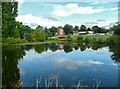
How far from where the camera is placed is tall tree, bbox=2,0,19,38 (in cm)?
2470

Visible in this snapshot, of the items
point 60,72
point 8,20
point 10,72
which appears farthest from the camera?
point 8,20

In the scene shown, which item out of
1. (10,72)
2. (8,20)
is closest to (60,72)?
(10,72)

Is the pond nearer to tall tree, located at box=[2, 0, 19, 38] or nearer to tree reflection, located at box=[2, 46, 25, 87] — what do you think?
tree reflection, located at box=[2, 46, 25, 87]

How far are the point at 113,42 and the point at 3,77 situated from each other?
1143 inches

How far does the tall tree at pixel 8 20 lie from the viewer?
81.0 ft

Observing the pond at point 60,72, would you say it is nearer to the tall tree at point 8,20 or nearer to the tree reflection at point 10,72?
the tree reflection at point 10,72

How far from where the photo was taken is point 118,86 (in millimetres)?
4883

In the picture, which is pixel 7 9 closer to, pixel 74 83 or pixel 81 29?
pixel 74 83

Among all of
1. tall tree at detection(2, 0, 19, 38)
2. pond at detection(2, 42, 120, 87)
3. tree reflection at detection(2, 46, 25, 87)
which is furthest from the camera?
tall tree at detection(2, 0, 19, 38)

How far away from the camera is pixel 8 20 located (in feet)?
91.3

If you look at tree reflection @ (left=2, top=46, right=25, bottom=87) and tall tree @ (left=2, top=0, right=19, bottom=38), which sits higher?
tall tree @ (left=2, top=0, right=19, bottom=38)

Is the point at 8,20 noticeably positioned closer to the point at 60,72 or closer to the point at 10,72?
the point at 10,72

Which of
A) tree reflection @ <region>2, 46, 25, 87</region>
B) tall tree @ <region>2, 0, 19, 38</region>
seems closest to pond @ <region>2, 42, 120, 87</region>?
tree reflection @ <region>2, 46, 25, 87</region>

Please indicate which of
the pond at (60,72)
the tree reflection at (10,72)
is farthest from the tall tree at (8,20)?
the pond at (60,72)
